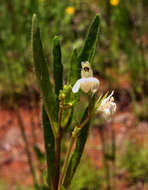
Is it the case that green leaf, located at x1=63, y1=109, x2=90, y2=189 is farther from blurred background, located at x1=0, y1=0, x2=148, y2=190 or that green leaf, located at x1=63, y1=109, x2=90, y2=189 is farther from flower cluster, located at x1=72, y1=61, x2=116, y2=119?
blurred background, located at x1=0, y1=0, x2=148, y2=190

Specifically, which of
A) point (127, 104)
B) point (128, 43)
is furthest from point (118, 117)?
point (128, 43)

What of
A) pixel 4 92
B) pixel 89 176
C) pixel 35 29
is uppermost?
pixel 35 29

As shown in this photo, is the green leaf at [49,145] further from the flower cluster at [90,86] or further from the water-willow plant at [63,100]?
the flower cluster at [90,86]

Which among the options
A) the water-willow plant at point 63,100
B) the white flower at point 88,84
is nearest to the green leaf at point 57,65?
the water-willow plant at point 63,100

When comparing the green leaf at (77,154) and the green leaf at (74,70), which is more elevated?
the green leaf at (74,70)

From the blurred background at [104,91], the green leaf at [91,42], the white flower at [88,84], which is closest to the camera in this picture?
the white flower at [88,84]

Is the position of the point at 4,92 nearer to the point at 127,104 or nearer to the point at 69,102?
the point at 127,104

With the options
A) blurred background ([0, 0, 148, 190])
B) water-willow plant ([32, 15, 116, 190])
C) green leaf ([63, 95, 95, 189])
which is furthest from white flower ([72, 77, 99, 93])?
blurred background ([0, 0, 148, 190])
